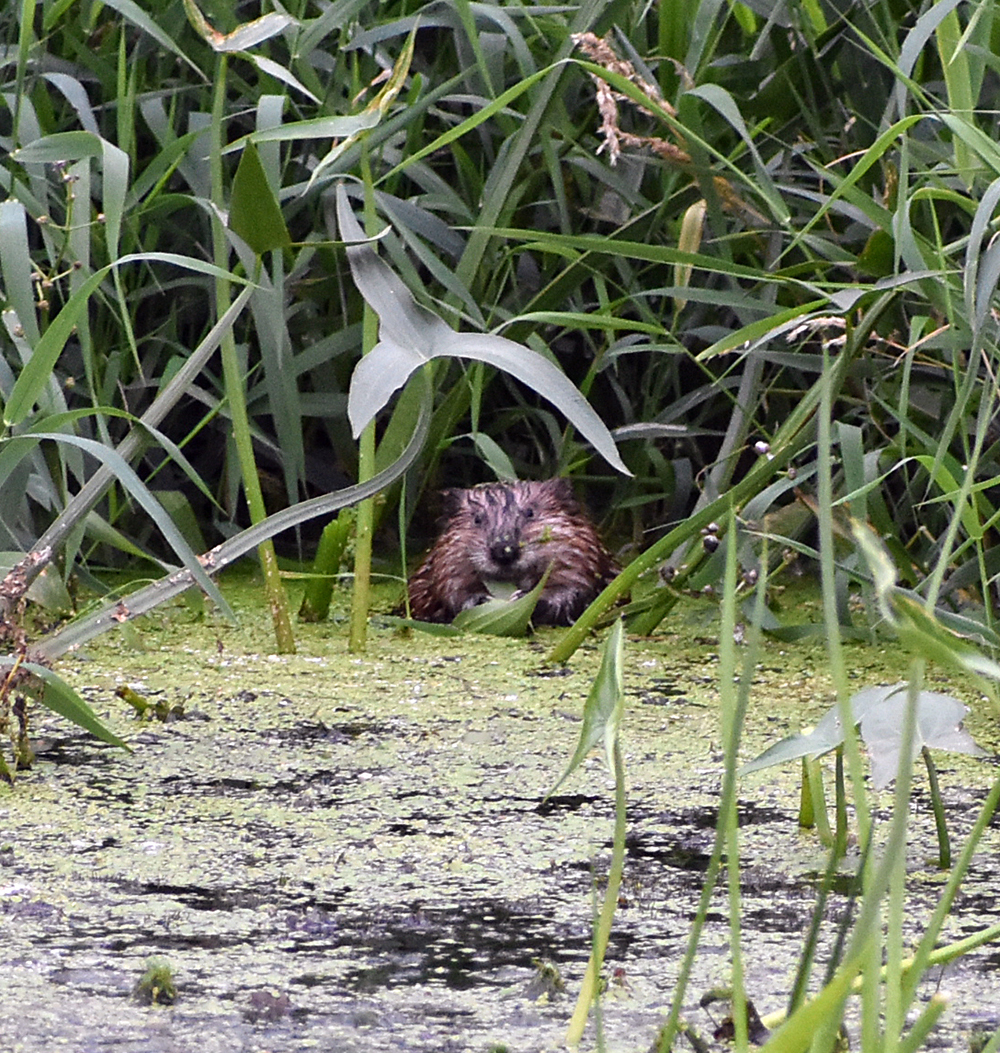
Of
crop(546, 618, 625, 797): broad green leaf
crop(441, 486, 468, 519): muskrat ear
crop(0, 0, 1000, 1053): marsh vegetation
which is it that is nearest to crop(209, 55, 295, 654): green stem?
crop(0, 0, 1000, 1053): marsh vegetation

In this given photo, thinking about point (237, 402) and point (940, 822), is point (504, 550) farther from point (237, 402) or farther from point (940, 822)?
point (940, 822)

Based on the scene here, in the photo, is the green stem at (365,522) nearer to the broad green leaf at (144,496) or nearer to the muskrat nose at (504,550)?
the broad green leaf at (144,496)

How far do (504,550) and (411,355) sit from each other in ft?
4.76

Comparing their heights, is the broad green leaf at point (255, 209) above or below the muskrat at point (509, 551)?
above

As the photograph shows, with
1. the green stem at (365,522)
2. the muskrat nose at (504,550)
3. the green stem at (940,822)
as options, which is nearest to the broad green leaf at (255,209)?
the green stem at (365,522)

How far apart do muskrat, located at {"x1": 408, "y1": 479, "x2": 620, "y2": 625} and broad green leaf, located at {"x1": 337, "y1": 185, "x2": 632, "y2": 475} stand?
4.20 feet

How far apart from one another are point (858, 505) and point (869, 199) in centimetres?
46

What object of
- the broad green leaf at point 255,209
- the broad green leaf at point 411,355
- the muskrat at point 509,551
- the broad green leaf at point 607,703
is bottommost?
the muskrat at point 509,551

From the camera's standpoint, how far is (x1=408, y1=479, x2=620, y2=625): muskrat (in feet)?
12.0

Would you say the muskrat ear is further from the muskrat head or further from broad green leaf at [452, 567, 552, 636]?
broad green leaf at [452, 567, 552, 636]

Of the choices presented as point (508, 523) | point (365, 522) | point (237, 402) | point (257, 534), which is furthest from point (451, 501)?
point (257, 534)

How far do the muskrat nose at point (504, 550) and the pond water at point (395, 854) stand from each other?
27.8 inches

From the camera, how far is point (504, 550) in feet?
12.0

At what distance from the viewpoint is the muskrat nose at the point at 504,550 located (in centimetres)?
365
